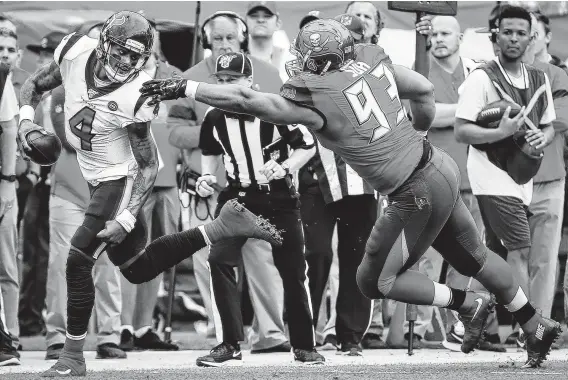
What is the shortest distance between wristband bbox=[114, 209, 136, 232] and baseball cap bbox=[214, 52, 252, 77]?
141cm

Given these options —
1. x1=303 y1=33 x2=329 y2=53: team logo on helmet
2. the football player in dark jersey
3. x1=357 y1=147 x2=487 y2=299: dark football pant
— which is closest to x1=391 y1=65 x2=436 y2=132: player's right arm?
the football player in dark jersey

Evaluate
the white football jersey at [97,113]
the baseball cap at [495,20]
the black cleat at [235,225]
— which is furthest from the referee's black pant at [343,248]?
the white football jersey at [97,113]

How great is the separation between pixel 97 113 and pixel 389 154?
1.83 meters

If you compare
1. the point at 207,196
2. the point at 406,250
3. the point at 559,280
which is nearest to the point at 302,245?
the point at 207,196

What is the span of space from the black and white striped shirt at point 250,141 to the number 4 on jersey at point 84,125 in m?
1.14

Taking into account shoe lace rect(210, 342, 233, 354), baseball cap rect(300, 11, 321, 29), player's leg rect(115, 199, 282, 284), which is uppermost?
baseball cap rect(300, 11, 321, 29)

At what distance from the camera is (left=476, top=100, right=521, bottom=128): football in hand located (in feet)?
27.7

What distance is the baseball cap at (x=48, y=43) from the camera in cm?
997

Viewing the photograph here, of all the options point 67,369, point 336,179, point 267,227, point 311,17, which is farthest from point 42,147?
point 311,17

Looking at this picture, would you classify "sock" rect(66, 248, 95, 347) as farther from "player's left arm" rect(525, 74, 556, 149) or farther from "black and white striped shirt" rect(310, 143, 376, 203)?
"player's left arm" rect(525, 74, 556, 149)

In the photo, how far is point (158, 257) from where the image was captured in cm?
750

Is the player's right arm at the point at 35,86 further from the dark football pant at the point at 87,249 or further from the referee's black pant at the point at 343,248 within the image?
the referee's black pant at the point at 343,248

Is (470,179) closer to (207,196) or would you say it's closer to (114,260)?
(207,196)

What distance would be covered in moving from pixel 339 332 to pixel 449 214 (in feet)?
6.13
